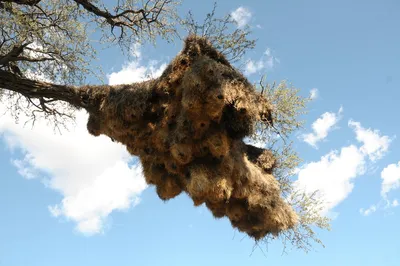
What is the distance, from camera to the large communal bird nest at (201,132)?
7426 millimetres

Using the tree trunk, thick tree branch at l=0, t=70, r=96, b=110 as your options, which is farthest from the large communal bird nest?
thick tree branch at l=0, t=70, r=96, b=110

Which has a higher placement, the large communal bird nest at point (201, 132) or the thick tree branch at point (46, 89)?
the thick tree branch at point (46, 89)

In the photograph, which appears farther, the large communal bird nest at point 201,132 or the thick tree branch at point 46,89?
the thick tree branch at point 46,89

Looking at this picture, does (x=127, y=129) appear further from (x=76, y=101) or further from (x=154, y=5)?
(x=154, y=5)

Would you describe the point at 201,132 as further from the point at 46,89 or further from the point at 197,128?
the point at 46,89

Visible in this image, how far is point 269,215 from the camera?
27.0 ft

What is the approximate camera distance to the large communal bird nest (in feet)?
24.4

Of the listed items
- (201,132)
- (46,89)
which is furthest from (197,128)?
(46,89)

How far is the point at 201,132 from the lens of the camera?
7648mm

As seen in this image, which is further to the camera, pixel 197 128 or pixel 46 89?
pixel 46 89

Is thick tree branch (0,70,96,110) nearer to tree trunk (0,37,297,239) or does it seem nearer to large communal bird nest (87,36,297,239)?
tree trunk (0,37,297,239)

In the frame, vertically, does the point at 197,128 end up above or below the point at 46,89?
below

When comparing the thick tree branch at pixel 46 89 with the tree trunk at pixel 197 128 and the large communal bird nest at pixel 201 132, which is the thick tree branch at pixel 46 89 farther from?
the large communal bird nest at pixel 201 132

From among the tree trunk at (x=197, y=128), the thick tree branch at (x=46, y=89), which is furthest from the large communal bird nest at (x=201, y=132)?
the thick tree branch at (x=46, y=89)
